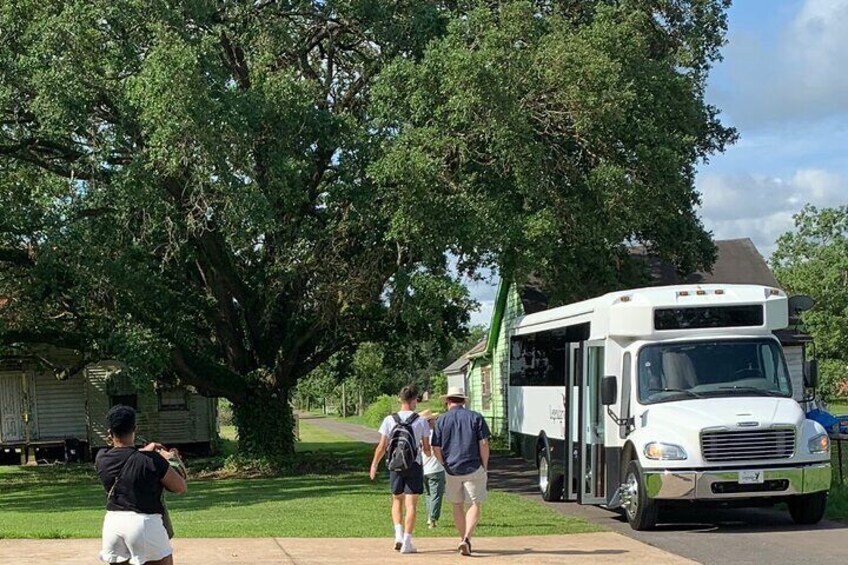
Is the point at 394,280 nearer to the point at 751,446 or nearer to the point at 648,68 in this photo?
the point at 648,68

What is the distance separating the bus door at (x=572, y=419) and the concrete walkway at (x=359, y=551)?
2.55 meters

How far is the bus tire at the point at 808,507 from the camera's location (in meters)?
14.3

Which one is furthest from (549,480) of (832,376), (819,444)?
(832,376)

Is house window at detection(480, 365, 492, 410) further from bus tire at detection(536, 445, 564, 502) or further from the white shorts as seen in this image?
the white shorts

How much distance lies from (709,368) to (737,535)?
222cm

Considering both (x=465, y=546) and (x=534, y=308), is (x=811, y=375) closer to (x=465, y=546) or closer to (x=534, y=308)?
(x=465, y=546)

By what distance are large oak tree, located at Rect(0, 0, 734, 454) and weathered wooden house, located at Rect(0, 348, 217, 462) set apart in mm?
10335

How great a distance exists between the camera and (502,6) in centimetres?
2217

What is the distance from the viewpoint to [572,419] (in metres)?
16.9

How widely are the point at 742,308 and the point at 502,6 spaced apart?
9.39 meters

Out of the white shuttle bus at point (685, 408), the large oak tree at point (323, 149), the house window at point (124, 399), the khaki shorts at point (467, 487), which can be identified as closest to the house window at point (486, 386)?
the house window at point (124, 399)

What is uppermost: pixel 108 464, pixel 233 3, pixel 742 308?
pixel 233 3

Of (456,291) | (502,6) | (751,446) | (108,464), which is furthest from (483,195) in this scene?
(108,464)

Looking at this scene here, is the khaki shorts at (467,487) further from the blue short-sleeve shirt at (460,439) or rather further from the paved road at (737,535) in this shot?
the paved road at (737,535)
